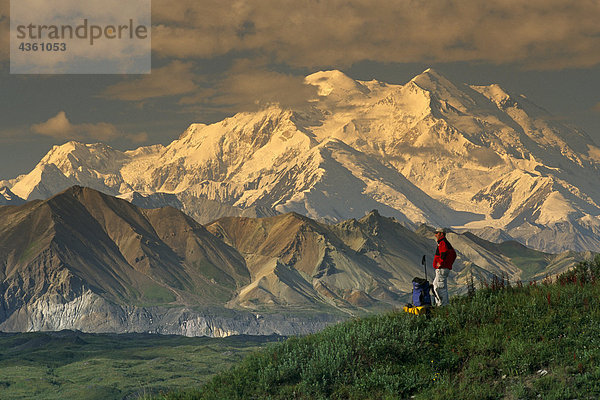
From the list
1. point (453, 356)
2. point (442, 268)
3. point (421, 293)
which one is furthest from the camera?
point (421, 293)

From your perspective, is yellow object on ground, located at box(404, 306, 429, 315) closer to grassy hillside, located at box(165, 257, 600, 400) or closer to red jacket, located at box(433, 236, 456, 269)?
grassy hillside, located at box(165, 257, 600, 400)

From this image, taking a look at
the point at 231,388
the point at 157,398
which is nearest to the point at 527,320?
the point at 231,388

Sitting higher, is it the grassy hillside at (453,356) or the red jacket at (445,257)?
the red jacket at (445,257)

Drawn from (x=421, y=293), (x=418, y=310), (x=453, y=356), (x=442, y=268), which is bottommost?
(x=453, y=356)

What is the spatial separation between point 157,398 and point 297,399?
5.42m

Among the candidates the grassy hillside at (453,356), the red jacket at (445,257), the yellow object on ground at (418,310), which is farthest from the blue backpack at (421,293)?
the red jacket at (445,257)

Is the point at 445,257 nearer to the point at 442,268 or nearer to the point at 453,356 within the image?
the point at 442,268

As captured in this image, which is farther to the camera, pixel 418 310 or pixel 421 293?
pixel 421 293

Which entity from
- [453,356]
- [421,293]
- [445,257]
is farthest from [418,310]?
[453,356]

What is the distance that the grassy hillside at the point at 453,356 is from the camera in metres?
25.5

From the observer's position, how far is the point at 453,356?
27219 mm

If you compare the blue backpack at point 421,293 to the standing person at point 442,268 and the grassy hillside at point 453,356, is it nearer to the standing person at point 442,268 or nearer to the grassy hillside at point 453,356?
the standing person at point 442,268

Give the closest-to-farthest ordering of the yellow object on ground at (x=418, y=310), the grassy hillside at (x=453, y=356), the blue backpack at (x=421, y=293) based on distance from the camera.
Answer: the grassy hillside at (x=453, y=356), the yellow object on ground at (x=418, y=310), the blue backpack at (x=421, y=293)

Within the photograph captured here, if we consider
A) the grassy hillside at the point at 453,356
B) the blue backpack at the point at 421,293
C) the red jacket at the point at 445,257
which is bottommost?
the grassy hillside at the point at 453,356
